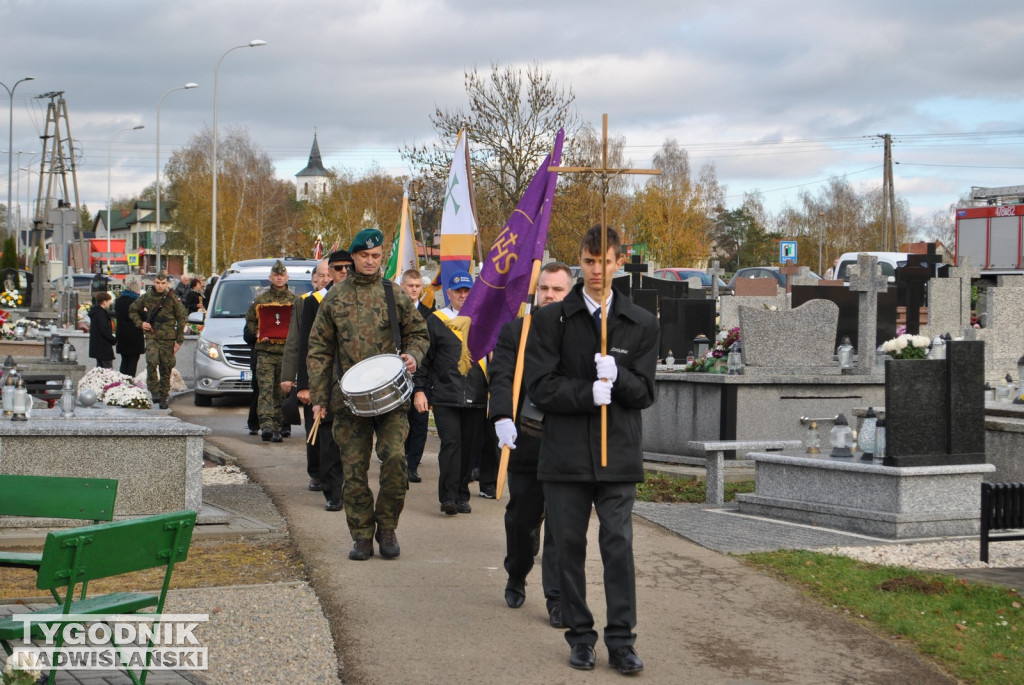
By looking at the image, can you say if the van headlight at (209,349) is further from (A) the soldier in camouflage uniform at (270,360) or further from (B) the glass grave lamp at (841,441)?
(B) the glass grave lamp at (841,441)

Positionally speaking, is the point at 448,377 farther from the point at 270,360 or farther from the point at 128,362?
the point at 128,362

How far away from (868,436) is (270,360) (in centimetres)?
721

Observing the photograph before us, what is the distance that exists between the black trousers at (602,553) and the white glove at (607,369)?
1.73 ft

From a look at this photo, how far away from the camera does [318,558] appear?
27.1 feet

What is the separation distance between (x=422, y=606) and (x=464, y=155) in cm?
603

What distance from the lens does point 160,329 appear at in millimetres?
18141

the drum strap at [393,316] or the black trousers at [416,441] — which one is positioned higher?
the drum strap at [393,316]

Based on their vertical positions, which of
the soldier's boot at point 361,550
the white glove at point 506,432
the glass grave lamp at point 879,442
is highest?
the white glove at point 506,432

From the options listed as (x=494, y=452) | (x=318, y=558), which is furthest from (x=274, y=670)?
(x=494, y=452)

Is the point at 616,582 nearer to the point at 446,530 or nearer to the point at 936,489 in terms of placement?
the point at 446,530

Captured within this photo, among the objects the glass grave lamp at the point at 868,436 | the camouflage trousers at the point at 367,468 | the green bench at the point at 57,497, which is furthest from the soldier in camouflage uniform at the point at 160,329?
the green bench at the point at 57,497

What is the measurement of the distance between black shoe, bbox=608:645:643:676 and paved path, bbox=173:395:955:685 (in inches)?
2.0

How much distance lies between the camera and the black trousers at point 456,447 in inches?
400

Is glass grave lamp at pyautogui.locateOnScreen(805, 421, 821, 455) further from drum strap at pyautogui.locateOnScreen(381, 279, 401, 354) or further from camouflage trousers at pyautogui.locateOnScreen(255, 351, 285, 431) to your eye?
camouflage trousers at pyautogui.locateOnScreen(255, 351, 285, 431)
